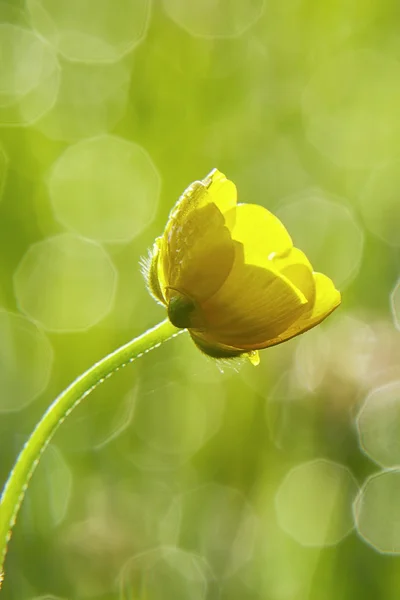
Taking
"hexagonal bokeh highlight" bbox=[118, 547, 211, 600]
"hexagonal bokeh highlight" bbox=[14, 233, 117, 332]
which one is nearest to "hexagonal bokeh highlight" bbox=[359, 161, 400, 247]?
"hexagonal bokeh highlight" bbox=[14, 233, 117, 332]

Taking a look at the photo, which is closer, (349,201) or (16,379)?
(16,379)

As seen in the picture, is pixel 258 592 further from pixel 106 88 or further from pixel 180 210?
pixel 106 88

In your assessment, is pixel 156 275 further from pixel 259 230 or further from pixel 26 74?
pixel 26 74

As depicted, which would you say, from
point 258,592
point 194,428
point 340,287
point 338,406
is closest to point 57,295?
point 194,428

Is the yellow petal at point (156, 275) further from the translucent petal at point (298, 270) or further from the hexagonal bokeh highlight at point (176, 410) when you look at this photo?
the hexagonal bokeh highlight at point (176, 410)

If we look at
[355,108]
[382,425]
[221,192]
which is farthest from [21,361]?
[355,108]

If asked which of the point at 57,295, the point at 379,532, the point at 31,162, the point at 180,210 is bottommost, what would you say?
the point at 379,532
